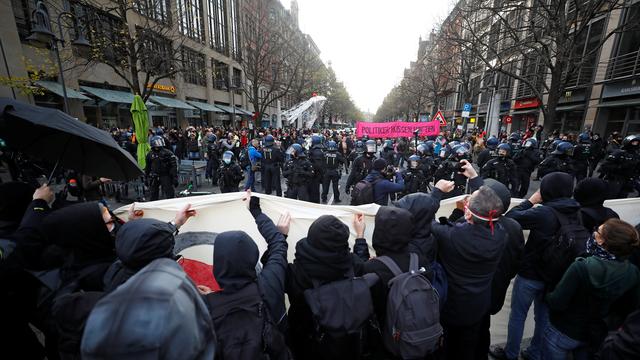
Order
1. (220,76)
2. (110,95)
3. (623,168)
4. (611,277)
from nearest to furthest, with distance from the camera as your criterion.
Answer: (611,277) → (623,168) → (110,95) → (220,76)

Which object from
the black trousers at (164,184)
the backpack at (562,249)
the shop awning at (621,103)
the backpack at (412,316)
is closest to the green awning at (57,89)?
the black trousers at (164,184)

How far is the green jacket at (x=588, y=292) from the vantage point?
69.9 inches

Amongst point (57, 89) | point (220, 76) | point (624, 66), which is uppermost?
point (220, 76)

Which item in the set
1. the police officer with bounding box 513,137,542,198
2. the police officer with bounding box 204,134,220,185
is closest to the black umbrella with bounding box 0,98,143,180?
the police officer with bounding box 204,134,220,185

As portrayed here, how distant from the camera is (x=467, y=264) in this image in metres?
2.07

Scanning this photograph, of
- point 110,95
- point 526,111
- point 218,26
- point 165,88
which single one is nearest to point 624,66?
point 526,111

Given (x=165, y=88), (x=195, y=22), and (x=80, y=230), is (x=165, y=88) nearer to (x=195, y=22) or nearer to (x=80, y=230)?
(x=195, y=22)

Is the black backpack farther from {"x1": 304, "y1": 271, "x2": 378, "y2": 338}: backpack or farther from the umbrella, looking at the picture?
the umbrella

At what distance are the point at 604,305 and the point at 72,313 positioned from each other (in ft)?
10.8

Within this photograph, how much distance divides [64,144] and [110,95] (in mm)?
20222

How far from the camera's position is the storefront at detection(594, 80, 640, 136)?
14.2 metres

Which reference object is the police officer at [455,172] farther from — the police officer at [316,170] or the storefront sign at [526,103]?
the storefront sign at [526,103]

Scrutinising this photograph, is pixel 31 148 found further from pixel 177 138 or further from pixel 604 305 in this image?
pixel 177 138

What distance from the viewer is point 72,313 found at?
4.53ft
